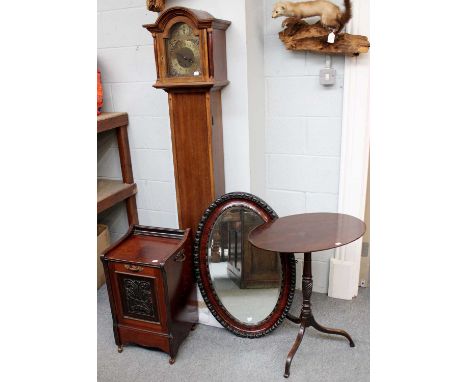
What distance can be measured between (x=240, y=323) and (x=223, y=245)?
0.39 meters

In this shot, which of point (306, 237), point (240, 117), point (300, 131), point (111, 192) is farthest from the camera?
point (111, 192)

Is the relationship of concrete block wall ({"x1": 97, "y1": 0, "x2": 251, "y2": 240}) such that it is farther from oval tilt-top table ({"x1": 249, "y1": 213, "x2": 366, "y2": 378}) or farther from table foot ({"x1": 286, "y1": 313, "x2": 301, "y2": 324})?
table foot ({"x1": 286, "y1": 313, "x2": 301, "y2": 324})

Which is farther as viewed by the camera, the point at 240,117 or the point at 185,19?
the point at 240,117

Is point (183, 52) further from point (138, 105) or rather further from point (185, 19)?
point (138, 105)

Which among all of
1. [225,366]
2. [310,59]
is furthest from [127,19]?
[225,366]

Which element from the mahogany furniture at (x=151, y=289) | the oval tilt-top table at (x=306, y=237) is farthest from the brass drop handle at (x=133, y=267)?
the oval tilt-top table at (x=306, y=237)

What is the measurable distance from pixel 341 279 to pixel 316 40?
4.11ft

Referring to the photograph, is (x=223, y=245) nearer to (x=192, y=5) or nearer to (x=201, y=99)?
(x=201, y=99)

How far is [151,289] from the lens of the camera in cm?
185

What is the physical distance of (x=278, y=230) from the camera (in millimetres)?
1809

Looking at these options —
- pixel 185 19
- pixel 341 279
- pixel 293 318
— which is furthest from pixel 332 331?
pixel 185 19

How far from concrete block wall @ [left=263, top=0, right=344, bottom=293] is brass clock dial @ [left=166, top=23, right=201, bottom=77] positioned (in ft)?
1.46

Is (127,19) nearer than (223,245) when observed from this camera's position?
No
